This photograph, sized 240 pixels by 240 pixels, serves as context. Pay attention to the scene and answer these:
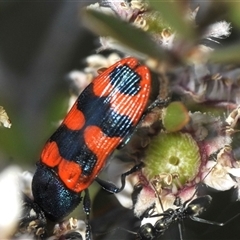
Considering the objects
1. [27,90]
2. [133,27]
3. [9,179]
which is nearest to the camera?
[133,27]

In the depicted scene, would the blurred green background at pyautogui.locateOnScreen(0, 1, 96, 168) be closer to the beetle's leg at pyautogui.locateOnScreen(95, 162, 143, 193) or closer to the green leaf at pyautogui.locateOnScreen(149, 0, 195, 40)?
the beetle's leg at pyautogui.locateOnScreen(95, 162, 143, 193)

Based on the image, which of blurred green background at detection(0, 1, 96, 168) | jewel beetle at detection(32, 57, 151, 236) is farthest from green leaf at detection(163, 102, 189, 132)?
blurred green background at detection(0, 1, 96, 168)

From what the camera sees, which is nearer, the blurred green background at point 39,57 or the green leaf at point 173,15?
the green leaf at point 173,15

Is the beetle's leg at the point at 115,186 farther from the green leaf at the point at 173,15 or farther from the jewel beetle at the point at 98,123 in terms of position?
the green leaf at the point at 173,15

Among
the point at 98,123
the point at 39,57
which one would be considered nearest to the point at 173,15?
the point at 98,123

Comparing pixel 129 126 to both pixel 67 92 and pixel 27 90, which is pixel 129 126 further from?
pixel 27 90

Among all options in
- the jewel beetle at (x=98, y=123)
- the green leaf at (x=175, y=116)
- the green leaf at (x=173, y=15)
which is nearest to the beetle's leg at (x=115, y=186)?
the jewel beetle at (x=98, y=123)

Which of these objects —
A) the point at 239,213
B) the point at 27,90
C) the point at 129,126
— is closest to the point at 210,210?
the point at 239,213
